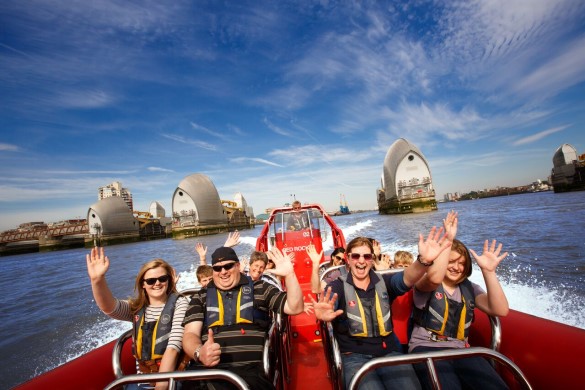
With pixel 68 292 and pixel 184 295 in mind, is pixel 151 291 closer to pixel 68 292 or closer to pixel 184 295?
pixel 184 295

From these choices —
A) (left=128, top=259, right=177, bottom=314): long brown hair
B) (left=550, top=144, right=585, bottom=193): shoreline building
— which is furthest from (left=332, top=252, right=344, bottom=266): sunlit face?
(left=550, top=144, right=585, bottom=193): shoreline building

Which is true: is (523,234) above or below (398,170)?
below

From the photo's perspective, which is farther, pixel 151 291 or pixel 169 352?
pixel 151 291

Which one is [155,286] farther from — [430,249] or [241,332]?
[430,249]

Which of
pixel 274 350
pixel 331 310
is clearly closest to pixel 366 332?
pixel 331 310

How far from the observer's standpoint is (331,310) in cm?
204

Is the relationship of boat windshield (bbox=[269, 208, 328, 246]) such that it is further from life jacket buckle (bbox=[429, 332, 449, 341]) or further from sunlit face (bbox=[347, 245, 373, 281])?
life jacket buckle (bbox=[429, 332, 449, 341])

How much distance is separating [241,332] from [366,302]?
0.99 metres

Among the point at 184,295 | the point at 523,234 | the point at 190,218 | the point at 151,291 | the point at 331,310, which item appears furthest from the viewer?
the point at 190,218

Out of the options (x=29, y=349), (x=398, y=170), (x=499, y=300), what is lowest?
(x=29, y=349)

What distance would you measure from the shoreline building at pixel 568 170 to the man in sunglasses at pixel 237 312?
6754cm

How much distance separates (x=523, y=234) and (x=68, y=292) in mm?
19758

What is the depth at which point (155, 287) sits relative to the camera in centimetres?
240

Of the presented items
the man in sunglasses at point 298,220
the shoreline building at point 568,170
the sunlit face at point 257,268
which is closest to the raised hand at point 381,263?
the sunlit face at point 257,268
